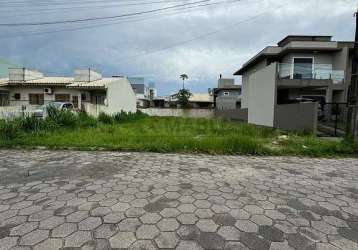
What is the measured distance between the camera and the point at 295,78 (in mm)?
16672

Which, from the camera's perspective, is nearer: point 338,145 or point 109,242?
point 109,242

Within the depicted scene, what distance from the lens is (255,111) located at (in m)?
17.4

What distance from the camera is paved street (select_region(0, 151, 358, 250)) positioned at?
242 centimetres

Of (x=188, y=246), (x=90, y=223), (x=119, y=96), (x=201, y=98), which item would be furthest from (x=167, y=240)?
(x=201, y=98)

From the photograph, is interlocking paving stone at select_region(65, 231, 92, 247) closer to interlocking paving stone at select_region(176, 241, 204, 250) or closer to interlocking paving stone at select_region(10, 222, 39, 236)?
interlocking paving stone at select_region(10, 222, 39, 236)

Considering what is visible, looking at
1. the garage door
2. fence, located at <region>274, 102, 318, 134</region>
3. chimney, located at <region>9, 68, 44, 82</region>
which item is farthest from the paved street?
chimney, located at <region>9, 68, 44, 82</region>

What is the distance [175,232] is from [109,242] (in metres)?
0.68

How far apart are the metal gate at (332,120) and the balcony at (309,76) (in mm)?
3190

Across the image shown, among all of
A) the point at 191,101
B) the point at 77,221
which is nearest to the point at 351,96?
the point at 77,221

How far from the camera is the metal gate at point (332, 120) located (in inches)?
438

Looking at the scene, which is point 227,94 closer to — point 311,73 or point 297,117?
point 311,73

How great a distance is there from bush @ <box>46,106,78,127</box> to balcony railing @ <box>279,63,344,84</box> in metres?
14.2

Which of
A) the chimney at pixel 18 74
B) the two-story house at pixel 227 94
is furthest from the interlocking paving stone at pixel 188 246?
the two-story house at pixel 227 94

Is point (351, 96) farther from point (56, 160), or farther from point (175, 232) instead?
point (56, 160)
